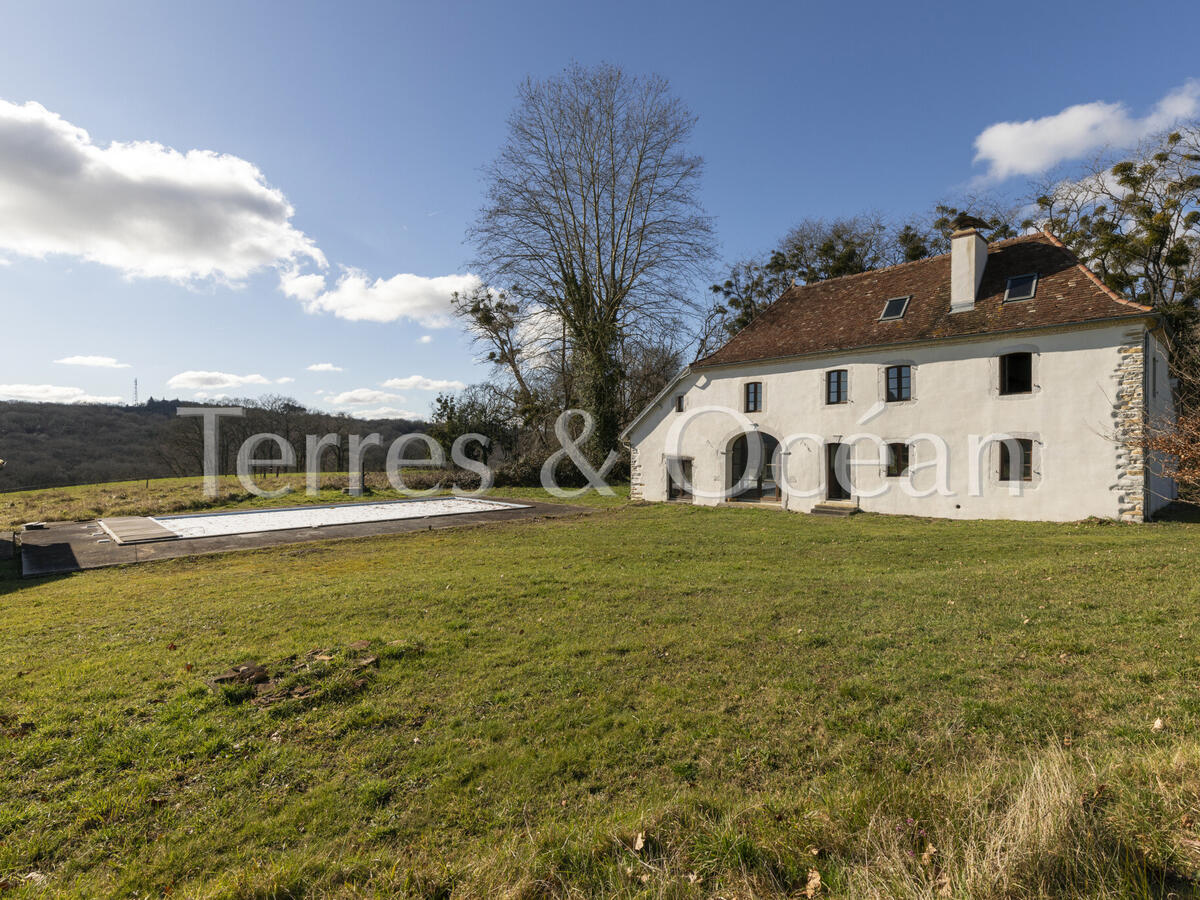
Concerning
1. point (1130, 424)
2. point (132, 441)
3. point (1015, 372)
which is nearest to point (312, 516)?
point (1015, 372)

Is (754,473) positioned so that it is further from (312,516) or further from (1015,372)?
(312,516)

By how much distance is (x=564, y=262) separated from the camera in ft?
92.1

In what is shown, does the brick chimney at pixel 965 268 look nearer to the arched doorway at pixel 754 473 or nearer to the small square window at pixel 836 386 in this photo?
the small square window at pixel 836 386

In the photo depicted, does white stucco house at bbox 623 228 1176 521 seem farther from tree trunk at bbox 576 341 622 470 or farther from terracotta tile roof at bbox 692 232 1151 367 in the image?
tree trunk at bbox 576 341 622 470

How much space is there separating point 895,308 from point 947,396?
12.2 feet

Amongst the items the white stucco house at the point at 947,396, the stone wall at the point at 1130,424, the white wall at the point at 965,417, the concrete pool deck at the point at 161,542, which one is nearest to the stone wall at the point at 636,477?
the white stucco house at the point at 947,396

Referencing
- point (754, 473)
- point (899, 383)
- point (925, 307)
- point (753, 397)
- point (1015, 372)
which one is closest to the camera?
point (1015, 372)

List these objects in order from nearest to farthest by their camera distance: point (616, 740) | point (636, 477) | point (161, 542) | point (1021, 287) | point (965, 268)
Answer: point (616, 740), point (161, 542), point (1021, 287), point (965, 268), point (636, 477)

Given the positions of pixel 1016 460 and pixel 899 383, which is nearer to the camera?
pixel 1016 460

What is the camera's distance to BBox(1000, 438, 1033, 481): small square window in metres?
15.5

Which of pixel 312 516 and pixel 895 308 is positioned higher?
pixel 895 308

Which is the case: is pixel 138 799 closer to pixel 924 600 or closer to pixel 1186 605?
pixel 924 600

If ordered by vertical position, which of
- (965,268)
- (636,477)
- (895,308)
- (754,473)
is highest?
(965,268)

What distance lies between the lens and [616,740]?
409cm
